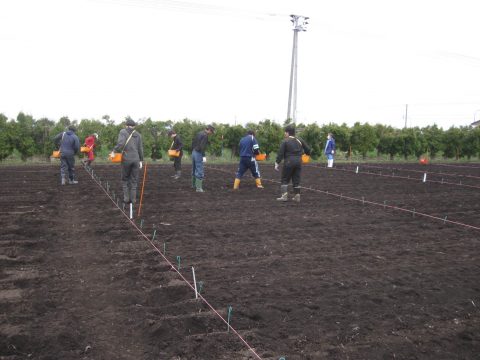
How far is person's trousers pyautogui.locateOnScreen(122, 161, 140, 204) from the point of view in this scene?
1006 cm

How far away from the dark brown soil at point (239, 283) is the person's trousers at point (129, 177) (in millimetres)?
516

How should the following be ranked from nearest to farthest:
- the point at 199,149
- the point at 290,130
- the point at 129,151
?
the point at 129,151, the point at 290,130, the point at 199,149

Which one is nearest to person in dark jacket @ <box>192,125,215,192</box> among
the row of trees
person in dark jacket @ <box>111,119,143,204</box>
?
person in dark jacket @ <box>111,119,143,204</box>

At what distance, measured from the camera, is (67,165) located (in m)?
14.5

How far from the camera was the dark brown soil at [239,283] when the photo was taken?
4066 millimetres

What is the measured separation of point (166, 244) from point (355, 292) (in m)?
3.25

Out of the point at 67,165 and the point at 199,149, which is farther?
the point at 67,165

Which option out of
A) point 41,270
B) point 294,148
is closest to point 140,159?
point 294,148

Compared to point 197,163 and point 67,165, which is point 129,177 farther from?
point 67,165

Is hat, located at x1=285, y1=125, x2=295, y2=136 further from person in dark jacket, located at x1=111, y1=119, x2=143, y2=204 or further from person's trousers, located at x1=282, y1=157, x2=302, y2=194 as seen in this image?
person in dark jacket, located at x1=111, y1=119, x2=143, y2=204

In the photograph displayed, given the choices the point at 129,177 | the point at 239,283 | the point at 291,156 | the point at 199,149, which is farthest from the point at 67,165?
the point at 239,283

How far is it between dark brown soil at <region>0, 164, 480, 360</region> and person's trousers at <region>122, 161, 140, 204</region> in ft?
→ 1.69

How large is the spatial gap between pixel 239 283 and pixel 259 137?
23.8 metres

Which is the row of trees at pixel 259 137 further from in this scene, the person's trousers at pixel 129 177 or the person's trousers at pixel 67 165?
the person's trousers at pixel 129 177
